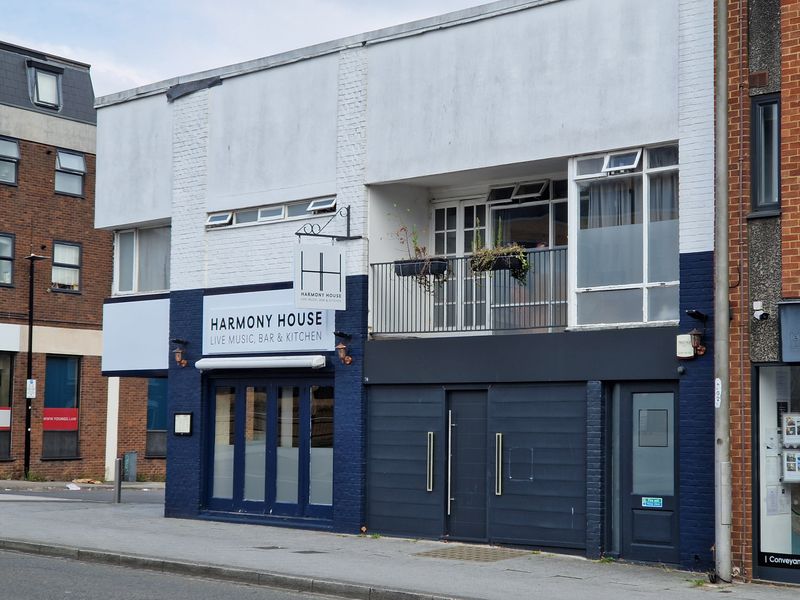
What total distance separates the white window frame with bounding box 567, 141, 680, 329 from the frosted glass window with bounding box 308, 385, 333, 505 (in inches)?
190

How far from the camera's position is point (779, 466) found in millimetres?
14359

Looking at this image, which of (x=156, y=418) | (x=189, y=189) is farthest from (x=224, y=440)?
(x=156, y=418)

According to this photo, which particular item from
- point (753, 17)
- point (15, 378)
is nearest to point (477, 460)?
point (753, 17)

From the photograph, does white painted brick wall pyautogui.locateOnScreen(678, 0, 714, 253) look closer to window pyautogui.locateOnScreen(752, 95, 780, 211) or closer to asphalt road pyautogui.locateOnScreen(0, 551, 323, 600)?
window pyautogui.locateOnScreen(752, 95, 780, 211)

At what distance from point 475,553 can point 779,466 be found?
4.39 metres

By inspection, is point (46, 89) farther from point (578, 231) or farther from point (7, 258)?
point (578, 231)

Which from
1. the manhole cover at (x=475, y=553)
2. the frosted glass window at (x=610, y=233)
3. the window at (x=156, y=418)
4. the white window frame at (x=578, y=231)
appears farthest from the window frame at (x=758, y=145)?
the window at (x=156, y=418)

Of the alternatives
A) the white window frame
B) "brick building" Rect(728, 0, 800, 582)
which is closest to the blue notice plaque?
"brick building" Rect(728, 0, 800, 582)

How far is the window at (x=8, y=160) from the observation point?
118 feet

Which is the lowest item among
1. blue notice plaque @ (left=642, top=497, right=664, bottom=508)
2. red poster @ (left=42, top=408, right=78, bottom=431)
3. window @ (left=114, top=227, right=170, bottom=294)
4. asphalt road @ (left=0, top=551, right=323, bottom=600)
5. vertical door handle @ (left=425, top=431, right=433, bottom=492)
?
asphalt road @ (left=0, top=551, right=323, bottom=600)

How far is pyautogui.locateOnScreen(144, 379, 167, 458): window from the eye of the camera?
38.9 meters

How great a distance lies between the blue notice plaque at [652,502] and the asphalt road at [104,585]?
4705mm

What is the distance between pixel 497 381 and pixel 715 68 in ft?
17.4

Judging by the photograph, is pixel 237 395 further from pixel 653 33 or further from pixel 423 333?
pixel 653 33
